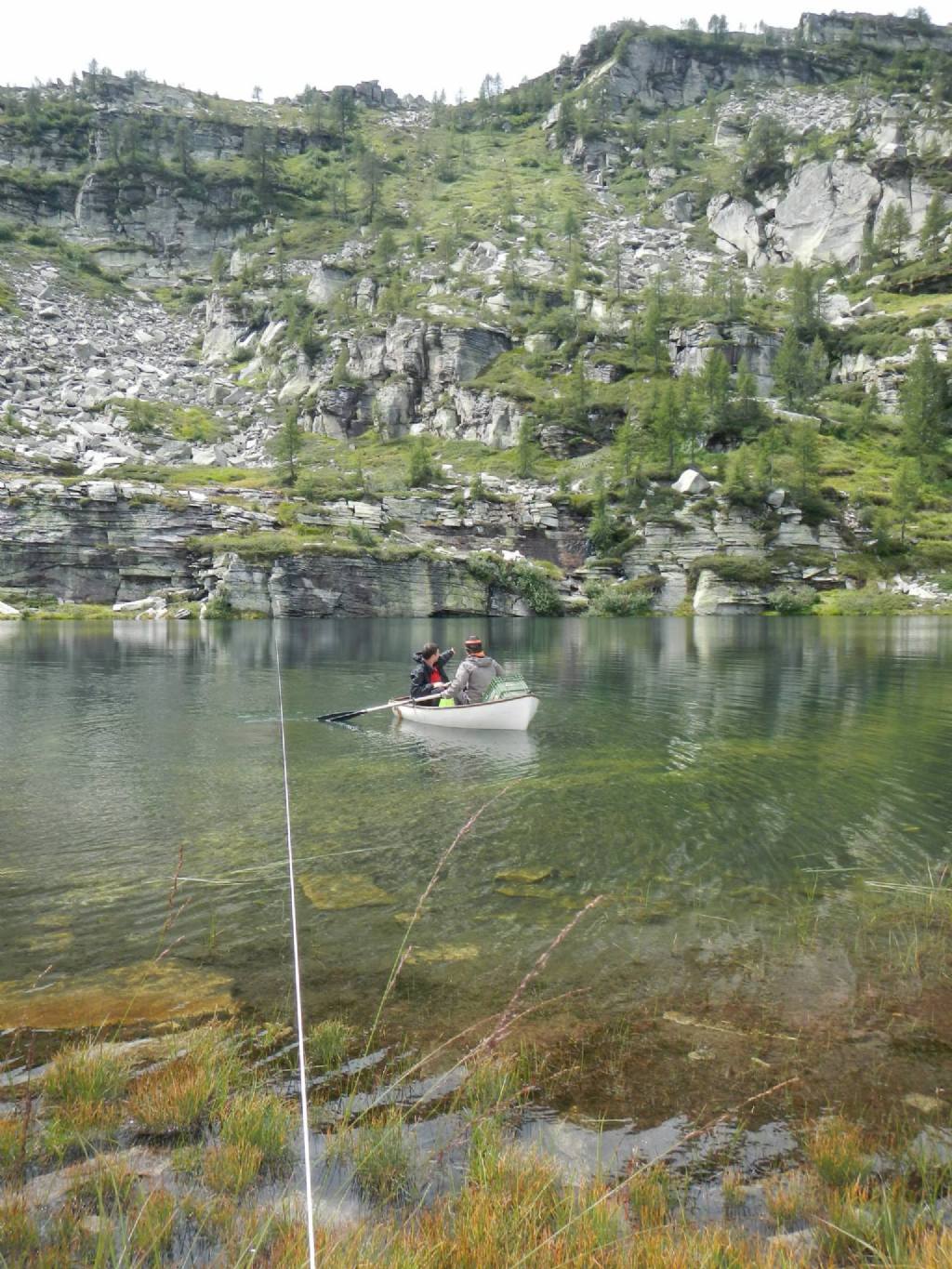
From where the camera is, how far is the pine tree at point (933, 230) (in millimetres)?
169625

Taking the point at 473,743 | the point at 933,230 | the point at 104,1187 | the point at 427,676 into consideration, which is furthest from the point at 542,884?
the point at 933,230

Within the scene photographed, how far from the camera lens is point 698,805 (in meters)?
16.2

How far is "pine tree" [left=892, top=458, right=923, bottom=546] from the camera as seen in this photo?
103812 mm

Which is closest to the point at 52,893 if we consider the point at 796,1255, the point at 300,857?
the point at 300,857

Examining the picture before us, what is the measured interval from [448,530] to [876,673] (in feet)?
236

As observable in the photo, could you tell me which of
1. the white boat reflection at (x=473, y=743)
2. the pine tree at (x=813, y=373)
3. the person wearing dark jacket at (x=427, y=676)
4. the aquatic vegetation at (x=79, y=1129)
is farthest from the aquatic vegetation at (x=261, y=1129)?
the pine tree at (x=813, y=373)

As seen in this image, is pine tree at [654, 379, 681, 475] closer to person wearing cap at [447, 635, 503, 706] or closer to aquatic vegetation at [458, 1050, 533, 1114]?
person wearing cap at [447, 635, 503, 706]

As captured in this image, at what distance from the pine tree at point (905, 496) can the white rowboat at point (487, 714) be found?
99.7 metres

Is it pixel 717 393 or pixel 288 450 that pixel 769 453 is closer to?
pixel 717 393

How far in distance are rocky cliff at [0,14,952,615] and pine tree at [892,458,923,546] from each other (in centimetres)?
50

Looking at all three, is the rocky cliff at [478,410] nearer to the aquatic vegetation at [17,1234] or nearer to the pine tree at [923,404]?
the pine tree at [923,404]

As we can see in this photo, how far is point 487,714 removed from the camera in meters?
23.5

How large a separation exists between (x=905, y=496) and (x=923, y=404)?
31.9 metres

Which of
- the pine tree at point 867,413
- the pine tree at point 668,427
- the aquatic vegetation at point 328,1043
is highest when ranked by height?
the pine tree at point 867,413
